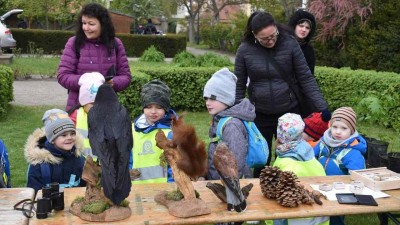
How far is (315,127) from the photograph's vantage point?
421 cm

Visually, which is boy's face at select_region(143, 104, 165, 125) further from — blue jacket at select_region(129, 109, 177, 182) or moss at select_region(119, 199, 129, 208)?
moss at select_region(119, 199, 129, 208)

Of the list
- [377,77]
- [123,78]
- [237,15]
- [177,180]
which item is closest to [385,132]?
[377,77]

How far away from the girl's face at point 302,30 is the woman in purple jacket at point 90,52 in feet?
5.46

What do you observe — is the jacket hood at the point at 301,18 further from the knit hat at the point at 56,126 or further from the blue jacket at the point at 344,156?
the knit hat at the point at 56,126

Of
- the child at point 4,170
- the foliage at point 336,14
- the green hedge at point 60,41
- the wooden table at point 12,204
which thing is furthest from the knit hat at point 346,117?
the green hedge at point 60,41

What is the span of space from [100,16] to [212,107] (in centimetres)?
Result: 132

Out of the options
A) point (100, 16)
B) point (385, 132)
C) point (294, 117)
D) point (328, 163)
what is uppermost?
point (100, 16)

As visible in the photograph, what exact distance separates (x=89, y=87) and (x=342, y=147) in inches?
77.1

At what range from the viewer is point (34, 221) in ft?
7.90

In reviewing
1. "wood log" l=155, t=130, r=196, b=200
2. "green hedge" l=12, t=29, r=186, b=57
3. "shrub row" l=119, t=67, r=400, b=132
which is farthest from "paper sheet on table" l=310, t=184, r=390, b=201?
"green hedge" l=12, t=29, r=186, b=57

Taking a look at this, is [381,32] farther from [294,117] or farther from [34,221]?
[34,221]

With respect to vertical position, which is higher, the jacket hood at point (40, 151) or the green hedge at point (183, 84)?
the jacket hood at point (40, 151)

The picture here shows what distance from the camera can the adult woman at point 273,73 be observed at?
3908mm

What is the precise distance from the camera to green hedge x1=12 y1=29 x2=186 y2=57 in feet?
68.1
